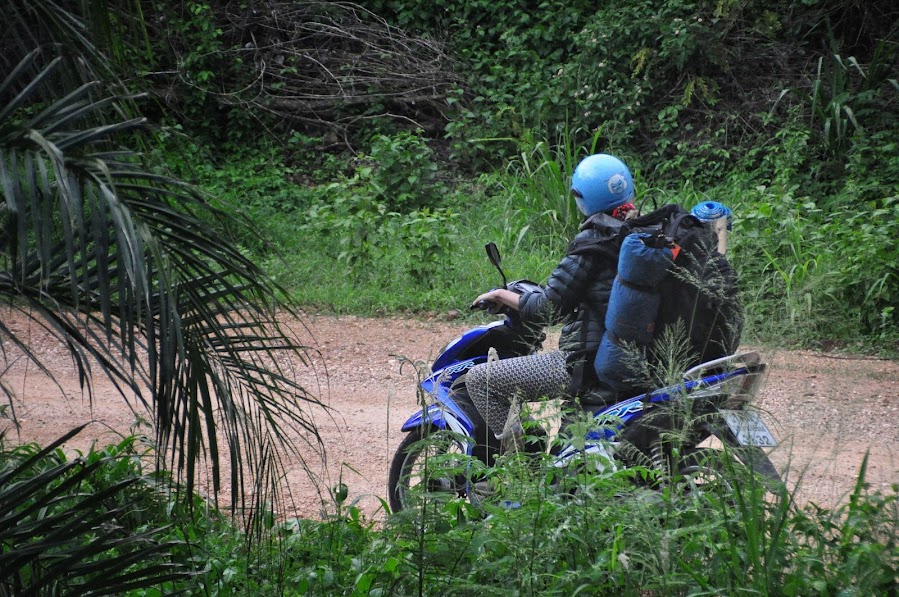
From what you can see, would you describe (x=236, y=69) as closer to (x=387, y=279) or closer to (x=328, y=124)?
(x=328, y=124)

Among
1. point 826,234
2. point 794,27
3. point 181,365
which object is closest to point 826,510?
point 181,365

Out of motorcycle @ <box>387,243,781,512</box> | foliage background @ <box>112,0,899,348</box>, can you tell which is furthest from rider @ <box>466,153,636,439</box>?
foliage background @ <box>112,0,899,348</box>

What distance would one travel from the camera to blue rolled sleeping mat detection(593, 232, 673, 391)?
11.0 feet

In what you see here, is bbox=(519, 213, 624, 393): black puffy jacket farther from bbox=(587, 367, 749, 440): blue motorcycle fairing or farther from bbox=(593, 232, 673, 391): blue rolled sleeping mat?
bbox=(587, 367, 749, 440): blue motorcycle fairing

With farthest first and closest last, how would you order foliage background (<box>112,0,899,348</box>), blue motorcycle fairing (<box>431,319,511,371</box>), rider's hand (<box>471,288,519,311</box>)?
foliage background (<box>112,0,899,348</box>) < blue motorcycle fairing (<box>431,319,511,371</box>) < rider's hand (<box>471,288,519,311</box>)

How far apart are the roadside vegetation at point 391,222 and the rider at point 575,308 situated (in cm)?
68

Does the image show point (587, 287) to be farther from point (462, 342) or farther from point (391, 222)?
point (391, 222)

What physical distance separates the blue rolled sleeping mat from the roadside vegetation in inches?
20.0

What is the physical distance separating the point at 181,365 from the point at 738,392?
185 centimetres

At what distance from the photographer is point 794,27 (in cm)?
1213

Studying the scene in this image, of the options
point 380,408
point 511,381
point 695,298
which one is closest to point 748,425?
point 695,298

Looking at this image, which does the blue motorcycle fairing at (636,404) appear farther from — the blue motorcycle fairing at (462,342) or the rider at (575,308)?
the blue motorcycle fairing at (462,342)

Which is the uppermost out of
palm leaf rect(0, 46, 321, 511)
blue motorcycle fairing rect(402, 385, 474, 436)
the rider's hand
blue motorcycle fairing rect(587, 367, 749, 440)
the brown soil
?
palm leaf rect(0, 46, 321, 511)

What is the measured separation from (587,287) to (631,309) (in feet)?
1.07
